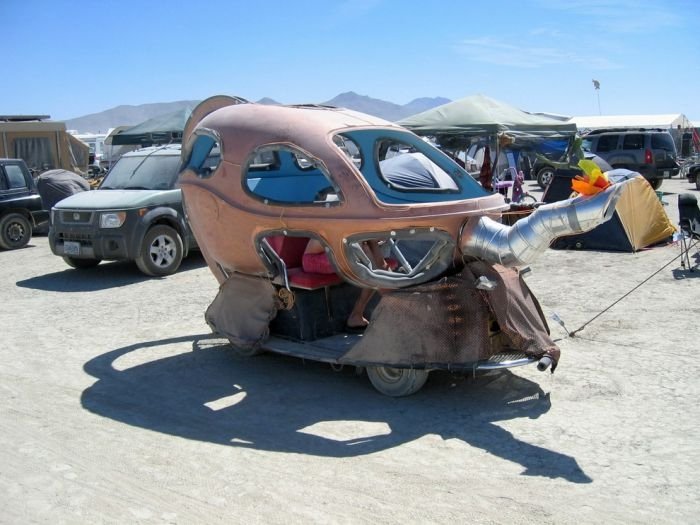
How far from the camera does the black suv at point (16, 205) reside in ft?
49.7

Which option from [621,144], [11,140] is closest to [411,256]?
[621,144]

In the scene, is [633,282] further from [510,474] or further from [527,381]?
[510,474]

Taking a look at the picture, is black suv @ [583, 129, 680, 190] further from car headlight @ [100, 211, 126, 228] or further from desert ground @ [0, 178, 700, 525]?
car headlight @ [100, 211, 126, 228]

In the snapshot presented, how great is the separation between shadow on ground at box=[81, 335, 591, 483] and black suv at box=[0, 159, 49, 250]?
955 centimetres

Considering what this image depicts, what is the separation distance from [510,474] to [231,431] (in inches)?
80.3

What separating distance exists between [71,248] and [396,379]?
24.5 feet

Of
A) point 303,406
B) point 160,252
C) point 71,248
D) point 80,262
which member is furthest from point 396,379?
point 80,262

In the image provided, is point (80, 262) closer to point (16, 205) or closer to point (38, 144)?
point (16, 205)

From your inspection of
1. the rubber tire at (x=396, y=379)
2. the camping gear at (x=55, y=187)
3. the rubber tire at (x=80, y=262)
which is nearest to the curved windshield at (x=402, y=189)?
the rubber tire at (x=396, y=379)

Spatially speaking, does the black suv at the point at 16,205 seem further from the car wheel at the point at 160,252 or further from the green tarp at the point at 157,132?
the green tarp at the point at 157,132

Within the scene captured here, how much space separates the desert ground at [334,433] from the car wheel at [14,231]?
748 cm

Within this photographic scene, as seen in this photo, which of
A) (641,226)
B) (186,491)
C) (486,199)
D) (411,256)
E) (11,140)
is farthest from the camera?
(11,140)

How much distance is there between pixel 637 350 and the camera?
6.91 meters

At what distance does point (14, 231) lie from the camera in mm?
15359
